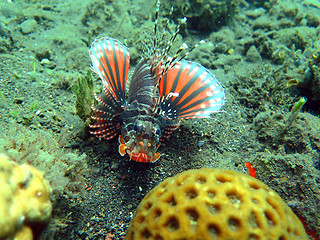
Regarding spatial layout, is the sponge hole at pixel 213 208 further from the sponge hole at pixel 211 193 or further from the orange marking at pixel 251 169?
the orange marking at pixel 251 169

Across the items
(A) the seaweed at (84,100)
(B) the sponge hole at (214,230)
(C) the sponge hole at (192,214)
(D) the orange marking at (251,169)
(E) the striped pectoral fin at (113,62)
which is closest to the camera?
(B) the sponge hole at (214,230)

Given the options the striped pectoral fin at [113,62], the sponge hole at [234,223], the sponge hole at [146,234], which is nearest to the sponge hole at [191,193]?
the sponge hole at [234,223]

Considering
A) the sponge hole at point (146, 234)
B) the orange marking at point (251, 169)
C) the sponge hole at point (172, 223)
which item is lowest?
the orange marking at point (251, 169)

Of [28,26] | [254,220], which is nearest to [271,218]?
[254,220]

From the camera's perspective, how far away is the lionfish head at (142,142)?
9.80 feet

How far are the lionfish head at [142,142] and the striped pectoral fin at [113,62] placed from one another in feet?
2.72

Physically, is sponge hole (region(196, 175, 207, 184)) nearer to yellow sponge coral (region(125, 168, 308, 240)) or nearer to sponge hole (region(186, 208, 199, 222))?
yellow sponge coral (region(125, 168, 308, 240))

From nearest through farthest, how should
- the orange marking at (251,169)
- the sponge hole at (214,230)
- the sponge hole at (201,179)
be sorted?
the sponge hole at (214,230), the sponge hole at (201,179), the orange marking at (251,169)

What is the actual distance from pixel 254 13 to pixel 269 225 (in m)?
9.75

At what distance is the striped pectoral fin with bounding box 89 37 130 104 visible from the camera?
3805 millimetres

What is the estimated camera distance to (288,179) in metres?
3.18

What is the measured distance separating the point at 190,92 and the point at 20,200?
10.6ft

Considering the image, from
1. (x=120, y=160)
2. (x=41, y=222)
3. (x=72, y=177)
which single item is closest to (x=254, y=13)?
(x=120, y=160)

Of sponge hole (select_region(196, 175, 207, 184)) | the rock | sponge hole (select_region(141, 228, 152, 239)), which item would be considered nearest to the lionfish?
sponge hole (select_region(196, 175, 207, 184))
